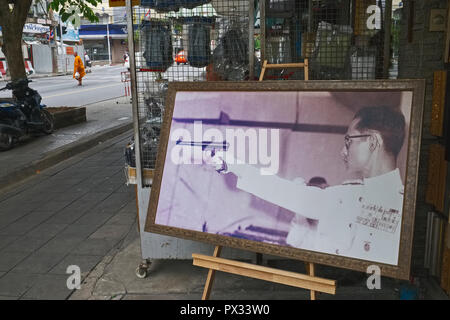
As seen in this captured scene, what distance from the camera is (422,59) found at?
309 cm

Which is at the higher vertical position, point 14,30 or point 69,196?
point 14,30

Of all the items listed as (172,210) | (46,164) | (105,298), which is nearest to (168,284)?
(105,298)

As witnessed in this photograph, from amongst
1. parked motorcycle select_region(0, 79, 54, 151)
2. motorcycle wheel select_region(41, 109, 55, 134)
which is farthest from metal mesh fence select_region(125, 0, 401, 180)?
motorcycle wheel select_region(41, 109, 55, 134)

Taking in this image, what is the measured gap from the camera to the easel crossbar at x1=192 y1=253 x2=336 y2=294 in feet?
7.40

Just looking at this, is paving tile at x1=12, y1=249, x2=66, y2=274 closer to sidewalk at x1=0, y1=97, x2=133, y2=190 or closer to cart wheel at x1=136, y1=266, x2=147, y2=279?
cart wheel at x1=136, y1=266, x2=147, y2=279

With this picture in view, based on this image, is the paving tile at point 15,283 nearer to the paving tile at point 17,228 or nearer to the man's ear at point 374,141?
the paving tile at point 17,228

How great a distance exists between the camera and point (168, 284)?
3400 millimetres

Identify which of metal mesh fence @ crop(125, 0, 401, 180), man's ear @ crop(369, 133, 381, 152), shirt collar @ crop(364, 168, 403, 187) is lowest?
shirt collar @ crop(364, 168, 403, 187)

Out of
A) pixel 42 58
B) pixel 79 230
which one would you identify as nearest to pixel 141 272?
pixel 79 230

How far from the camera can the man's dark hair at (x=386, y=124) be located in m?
2.18

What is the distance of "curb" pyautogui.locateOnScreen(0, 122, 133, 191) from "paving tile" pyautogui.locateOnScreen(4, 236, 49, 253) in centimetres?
215

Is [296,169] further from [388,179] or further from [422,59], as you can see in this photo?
[422,59]

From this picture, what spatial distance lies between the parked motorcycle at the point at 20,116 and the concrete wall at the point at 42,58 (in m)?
28.3

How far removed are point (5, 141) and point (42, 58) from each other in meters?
30.0
